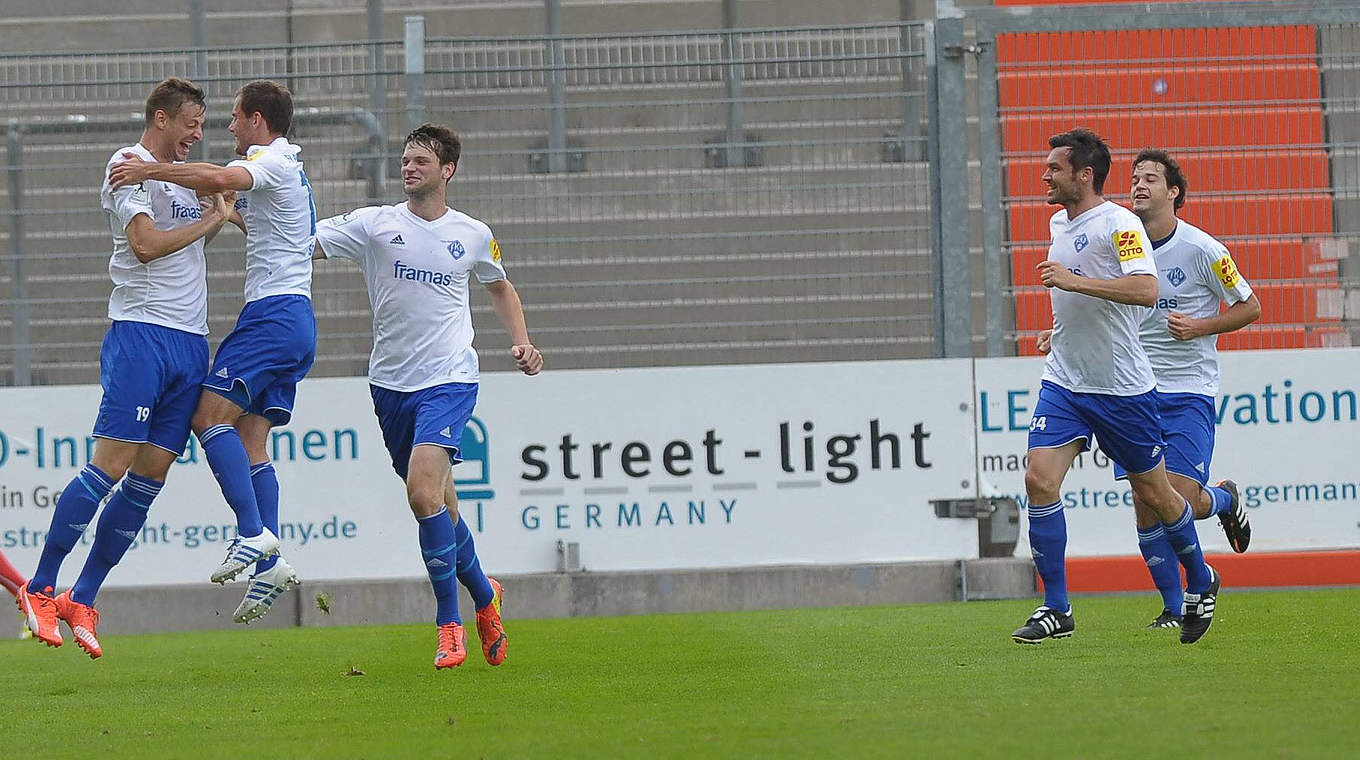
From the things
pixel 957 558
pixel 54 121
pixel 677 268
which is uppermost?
pixel 54 121

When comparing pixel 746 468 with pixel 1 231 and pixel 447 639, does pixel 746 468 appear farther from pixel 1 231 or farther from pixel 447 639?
pixel 1 231

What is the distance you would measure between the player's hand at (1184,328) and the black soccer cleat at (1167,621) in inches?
50.4

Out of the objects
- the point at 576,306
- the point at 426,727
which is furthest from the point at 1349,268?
the point at 426,727

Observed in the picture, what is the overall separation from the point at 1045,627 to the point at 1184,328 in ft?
5.76

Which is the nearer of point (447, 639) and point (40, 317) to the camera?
point (447, 639)

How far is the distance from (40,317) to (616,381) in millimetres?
3845

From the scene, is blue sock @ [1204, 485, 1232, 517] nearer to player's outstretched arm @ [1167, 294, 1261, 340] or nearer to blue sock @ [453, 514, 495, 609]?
player's outstretched arm @ [1167, 294, 1261, 340]

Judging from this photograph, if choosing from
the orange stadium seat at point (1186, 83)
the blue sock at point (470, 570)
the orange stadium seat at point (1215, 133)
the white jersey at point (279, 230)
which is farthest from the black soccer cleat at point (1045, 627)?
the orange stadium seat at point (1186, 83)

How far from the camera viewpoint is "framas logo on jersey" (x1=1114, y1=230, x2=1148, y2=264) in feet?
24.8

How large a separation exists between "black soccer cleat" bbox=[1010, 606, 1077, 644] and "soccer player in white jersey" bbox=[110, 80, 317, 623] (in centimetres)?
306

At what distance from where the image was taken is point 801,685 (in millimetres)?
6305

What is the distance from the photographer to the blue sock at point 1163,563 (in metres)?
8.47

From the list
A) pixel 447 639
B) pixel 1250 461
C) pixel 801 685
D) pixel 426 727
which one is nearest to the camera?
pixel 426 727

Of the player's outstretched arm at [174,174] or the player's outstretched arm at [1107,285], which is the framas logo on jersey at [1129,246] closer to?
the player's outstretched arm at [1107,285]
